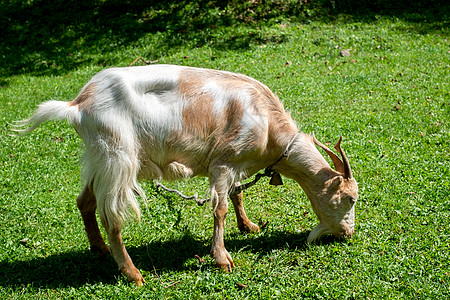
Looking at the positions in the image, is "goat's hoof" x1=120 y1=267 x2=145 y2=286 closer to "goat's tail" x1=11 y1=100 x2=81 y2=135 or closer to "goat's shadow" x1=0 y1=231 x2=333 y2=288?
"goat's shadow" x1=0 y1=231 x2=333 y2=288

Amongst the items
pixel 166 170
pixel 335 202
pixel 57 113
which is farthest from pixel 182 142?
pixel 335 202

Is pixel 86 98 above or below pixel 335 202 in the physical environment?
above

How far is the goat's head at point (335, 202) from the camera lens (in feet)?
16.4

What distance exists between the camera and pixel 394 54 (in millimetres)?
11367

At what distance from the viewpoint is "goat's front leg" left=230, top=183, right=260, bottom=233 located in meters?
5.49

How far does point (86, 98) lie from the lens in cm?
452

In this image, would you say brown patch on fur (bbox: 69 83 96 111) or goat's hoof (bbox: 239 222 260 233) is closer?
brown patch on fur (bbox: 69 83 96 111)

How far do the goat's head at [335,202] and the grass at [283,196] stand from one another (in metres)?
0.17

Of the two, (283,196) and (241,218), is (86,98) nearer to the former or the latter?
(241,218)

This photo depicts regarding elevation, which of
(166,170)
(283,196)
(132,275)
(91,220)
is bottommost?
(283,196)

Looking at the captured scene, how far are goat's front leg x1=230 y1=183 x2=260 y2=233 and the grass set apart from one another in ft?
0.35

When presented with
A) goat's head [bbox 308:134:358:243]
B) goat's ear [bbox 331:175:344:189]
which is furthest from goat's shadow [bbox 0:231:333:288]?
goat's ear [bbox 331:175:344:189]

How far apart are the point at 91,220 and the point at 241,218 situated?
171 cm

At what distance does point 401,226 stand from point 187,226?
252 cm
